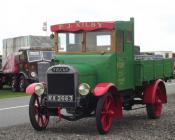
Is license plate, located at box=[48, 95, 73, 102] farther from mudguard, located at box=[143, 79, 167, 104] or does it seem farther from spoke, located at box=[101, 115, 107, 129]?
mudguard, located at box=[143, 79, 167, 104]

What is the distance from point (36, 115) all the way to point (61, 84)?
1.01 metres

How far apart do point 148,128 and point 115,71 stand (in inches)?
58.8

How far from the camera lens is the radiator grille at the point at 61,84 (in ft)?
36.5

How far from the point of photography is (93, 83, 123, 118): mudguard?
428 inches

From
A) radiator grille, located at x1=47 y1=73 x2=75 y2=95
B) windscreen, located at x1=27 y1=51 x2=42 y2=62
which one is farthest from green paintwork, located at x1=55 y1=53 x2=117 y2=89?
windscreen, located at x1=27 y1=51 x2=42 y2=62

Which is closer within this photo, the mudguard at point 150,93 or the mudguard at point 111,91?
the mudguard at point 111,91

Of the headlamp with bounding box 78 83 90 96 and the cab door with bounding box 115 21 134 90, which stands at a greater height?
the cab door with bounding box 115 21 134 90

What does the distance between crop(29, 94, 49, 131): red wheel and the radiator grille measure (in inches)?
20.6

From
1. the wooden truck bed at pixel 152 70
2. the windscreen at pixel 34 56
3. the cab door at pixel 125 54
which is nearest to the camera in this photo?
the cab door at pixel 125 54

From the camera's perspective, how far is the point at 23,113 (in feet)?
54.1

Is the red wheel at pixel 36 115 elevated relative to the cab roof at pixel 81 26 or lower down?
lower down

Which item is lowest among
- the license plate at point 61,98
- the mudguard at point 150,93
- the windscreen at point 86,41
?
the mudguard at point 150,93

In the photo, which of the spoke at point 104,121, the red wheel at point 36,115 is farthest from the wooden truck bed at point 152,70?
the red wheel at point 36,115

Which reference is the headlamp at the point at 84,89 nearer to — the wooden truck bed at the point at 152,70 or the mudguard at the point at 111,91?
the mudguard at the point at 111,91
